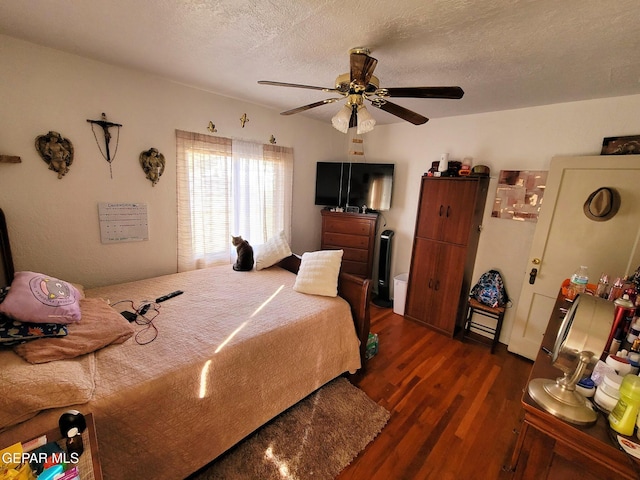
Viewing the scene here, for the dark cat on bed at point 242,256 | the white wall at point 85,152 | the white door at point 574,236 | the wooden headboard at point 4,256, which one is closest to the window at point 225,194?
the white wall at point 85,152

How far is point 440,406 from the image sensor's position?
6.40ft

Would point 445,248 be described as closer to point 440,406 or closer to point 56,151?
point 440,406

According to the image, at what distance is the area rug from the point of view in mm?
1447

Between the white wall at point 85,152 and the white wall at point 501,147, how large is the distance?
210cm

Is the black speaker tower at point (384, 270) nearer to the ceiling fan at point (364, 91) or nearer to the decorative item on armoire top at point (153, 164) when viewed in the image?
the ceiling fan at point (364, 91)

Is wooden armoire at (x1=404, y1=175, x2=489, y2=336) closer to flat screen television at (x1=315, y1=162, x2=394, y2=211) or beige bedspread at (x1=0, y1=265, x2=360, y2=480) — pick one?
flat screen television at (x1=315, y1=162, x2=394, y2=211)

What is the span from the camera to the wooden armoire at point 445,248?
8.70 ft

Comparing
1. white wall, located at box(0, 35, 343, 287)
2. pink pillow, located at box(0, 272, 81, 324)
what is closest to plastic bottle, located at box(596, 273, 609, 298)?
pink pillow, located at box(0, 272, 81, 324)

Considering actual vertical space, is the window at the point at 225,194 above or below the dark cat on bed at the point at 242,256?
above

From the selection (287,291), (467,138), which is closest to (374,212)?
(467,138)

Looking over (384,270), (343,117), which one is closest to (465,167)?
(384,270)

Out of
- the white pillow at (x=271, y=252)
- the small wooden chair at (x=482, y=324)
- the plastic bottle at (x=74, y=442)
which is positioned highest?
the white pillow at (x=271, y=252)

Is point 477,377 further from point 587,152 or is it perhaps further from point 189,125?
point 189,125

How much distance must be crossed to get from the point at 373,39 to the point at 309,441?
8.00 feet
